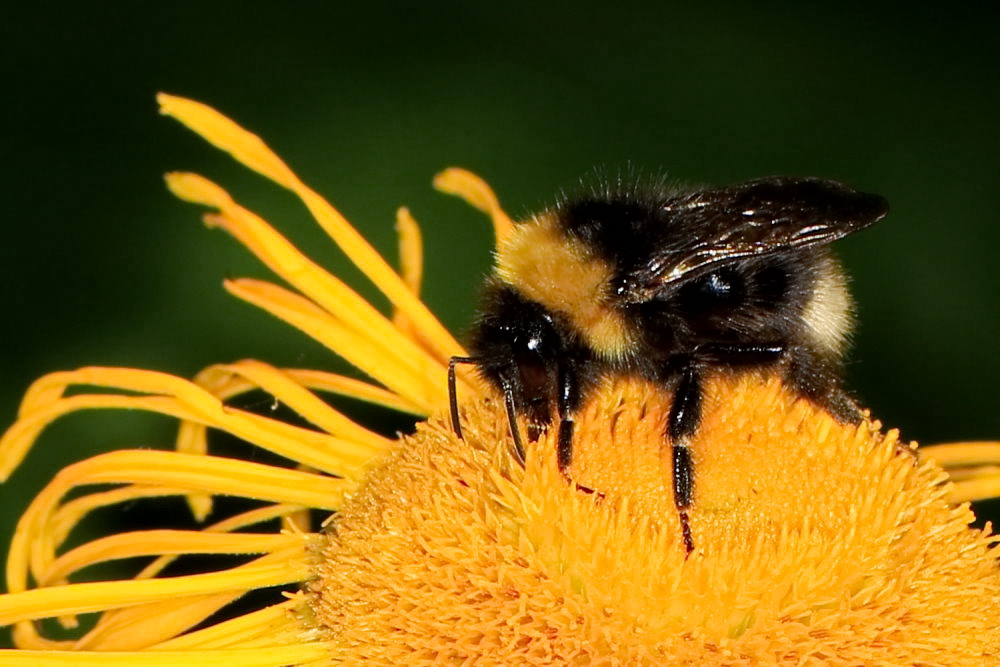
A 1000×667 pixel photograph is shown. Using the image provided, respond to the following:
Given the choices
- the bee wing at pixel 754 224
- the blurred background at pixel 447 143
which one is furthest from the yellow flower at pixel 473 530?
the blurred background at pixel 447 143

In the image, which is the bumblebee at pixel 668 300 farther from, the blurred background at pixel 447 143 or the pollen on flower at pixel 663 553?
the blurred background at pixel 447 143

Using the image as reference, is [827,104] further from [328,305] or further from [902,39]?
A: [328,305]

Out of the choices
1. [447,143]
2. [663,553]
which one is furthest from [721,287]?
[447,143]

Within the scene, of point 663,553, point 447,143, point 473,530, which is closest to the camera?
point 663,553

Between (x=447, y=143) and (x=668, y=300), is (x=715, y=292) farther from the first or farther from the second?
(x=447, y=143)

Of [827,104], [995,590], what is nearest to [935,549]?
[995,590]

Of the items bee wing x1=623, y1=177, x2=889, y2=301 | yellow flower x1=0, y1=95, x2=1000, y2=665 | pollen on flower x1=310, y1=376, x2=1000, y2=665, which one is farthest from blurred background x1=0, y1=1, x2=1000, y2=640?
bee wing x1=623, y1=177, x2=889, y2=301

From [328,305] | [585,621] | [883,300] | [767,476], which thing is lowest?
[585,621]
